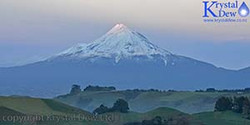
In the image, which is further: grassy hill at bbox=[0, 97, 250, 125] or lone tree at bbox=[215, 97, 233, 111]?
lone tree at bbox=[215, 97, 233, 111]

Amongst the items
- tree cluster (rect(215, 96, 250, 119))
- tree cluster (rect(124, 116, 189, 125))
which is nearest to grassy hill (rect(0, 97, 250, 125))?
tree cluster (rect(124, 116, 189, 125))

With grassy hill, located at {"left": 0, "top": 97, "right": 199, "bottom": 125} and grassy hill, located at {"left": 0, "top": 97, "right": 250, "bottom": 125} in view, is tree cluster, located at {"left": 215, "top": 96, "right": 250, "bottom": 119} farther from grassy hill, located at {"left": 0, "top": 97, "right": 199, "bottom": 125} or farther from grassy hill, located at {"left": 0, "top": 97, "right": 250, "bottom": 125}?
grassy hill, located at {"left": 0, "top": 97, "right": 199, "bottom": 125}

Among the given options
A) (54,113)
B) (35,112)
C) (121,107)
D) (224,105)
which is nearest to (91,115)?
(54,113)

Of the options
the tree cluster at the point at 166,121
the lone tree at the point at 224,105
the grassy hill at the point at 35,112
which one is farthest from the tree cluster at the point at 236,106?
the grassy hill at the point at 35,112

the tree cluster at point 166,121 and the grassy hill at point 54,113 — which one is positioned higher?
the grassy hill at point 54,113

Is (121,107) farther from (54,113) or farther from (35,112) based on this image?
(35,112)

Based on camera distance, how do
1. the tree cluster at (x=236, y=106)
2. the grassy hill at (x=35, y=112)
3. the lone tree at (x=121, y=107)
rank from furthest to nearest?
the lone tree at (x=121, y=107) < the tree cluster at (x=236, y=106) < the grassy hill at (x=35, y=112)

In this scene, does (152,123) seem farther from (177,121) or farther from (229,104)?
(229,104)

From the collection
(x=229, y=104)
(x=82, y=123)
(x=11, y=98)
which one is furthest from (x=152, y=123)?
(x=11, y=98)

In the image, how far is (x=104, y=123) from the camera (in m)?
145

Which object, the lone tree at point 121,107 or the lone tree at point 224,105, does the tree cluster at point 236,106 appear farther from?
the lone tree at point 121,107

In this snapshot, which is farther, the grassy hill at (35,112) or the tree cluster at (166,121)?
the tree cluster at (166,121)

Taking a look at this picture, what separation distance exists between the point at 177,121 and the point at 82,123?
1944cm

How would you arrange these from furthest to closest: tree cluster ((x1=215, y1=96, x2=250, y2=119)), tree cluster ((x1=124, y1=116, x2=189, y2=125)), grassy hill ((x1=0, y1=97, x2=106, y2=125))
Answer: tree cluster ((x1=215, y1=96, x2=250, y2=119)) → tree cluster ((x1=124, y1=116, x2=189, y2=125)) → grassy hill ((x1=0, y1=97, x2=106, y2=125))
